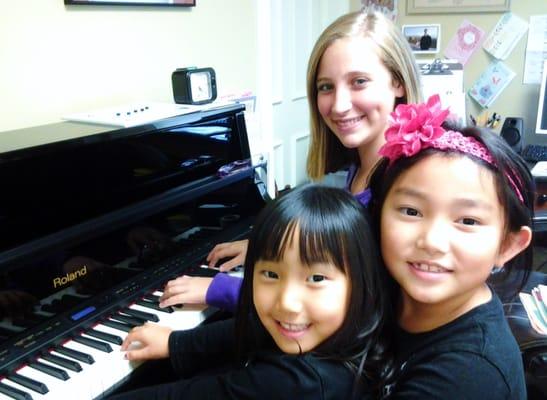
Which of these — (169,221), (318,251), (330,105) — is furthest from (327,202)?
(169,221)

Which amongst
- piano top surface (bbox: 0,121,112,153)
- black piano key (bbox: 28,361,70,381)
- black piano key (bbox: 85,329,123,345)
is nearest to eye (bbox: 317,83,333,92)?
piano top surface (bbox: 0,121,112,153)

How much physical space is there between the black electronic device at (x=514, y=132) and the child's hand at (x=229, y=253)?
2157 mm

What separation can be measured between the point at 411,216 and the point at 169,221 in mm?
718

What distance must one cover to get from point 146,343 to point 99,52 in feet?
3.33

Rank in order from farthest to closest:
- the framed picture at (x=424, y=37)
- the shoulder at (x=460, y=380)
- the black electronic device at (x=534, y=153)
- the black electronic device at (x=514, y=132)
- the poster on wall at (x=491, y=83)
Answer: the framed picture at (x=424, y=37) < the poster on wall at (x=491, y=83) < the black electronic device at (x=514, y=132) < the black electronic device at (x=534, y=153) < the shoulder at (x=460, y=380)

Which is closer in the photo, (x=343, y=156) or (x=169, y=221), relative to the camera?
(x=169, y=221)

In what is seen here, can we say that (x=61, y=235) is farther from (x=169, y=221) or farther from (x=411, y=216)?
(x=411, y=216)

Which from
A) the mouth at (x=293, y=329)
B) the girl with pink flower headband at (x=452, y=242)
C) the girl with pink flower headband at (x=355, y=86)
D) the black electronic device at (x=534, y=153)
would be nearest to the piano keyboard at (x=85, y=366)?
the girl with pink flower headband at (x=355, y=86)

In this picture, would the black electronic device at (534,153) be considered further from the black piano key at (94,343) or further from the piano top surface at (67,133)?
the black piano key at (94,343)

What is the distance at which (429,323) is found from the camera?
3.05 feet

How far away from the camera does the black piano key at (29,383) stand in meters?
0.93

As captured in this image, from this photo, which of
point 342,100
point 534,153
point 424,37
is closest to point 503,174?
point 342,100

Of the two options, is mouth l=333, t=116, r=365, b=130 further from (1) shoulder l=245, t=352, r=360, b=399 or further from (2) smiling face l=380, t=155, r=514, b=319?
(1) shoulder l=245, t=352, r=360, b=399

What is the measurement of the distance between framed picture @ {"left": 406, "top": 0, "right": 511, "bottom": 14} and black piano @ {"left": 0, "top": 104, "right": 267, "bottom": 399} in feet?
7.18
